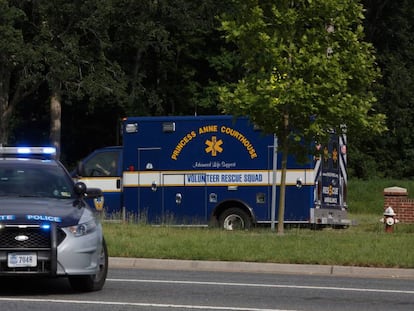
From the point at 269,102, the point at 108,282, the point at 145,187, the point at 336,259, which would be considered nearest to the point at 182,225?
the point at 145,187

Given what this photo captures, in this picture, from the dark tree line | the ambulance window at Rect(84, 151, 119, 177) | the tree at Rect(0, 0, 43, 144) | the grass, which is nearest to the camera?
the grass

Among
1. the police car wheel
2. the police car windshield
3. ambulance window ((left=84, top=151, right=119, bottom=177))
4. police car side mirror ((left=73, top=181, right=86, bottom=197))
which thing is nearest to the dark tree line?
ambulance window ((left=84, top=151, right=119, bottom=177))

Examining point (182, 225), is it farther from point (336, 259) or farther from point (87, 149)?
point (87, 149)

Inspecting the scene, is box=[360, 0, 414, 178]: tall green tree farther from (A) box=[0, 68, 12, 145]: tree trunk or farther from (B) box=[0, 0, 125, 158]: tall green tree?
(A) box=[0, 68, 12, 145]: tree trunk

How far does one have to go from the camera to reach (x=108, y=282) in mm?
12617

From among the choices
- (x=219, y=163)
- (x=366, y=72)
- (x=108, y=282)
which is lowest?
(x=108, y=282)

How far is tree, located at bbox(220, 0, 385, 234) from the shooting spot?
18.6 m

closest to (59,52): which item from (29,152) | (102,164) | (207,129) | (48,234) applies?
(102,164)

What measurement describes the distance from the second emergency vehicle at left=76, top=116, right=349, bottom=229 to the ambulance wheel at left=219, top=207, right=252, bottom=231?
22mm

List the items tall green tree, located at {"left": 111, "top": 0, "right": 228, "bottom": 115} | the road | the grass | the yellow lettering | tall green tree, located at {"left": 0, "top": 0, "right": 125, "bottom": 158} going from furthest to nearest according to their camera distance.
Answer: tall green tree, located at {"left": 111, "top": 0, "right": 228, "bottom": 115} → tall green tree, located at {"left": 0, "top": 0, "right": 125, "bottom": 158} → the yellow lettering → the grass → the road

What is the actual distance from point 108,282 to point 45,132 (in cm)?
3717

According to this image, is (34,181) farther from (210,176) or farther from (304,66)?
(210,176)

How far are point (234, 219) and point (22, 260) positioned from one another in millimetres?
12161

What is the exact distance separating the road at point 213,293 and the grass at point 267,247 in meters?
0.99
